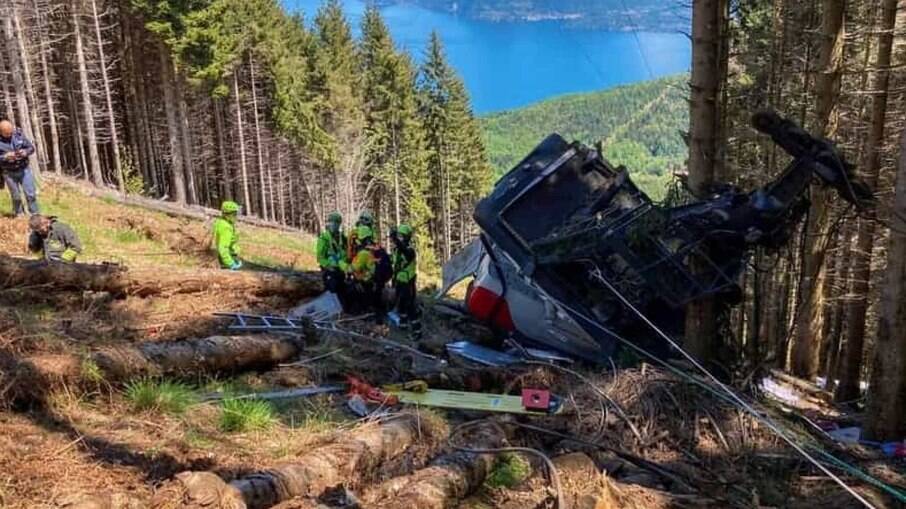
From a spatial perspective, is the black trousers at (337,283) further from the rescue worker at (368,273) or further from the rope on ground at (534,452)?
the rope on ground at (534,452)

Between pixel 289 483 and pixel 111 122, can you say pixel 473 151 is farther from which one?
pixel 289 483

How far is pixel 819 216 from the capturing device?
40.4 feet

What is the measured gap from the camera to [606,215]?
350 inches

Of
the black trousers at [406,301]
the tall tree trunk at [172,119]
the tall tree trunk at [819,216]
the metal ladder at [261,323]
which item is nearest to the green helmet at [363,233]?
the black trousers at [406,301]

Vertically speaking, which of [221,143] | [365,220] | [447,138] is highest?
[365,220]

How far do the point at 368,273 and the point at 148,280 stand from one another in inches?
115

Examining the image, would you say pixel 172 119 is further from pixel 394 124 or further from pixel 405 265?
pixel 405 265

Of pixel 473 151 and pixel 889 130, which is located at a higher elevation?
pixel 889 130

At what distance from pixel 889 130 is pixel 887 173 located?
35.9 inches

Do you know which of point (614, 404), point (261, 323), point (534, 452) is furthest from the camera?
point (261, 323)

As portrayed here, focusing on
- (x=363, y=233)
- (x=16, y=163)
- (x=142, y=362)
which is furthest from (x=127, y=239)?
(x=142, y=362)

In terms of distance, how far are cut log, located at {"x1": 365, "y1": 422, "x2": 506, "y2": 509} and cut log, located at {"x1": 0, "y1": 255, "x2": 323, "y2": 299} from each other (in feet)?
19.2

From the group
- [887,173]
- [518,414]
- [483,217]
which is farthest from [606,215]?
[887,173]

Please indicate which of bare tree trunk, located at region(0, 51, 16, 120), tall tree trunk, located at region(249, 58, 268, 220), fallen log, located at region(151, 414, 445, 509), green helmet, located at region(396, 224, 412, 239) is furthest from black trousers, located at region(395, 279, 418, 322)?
tall tree trunk, located at region(249, 58, 268, 220)
